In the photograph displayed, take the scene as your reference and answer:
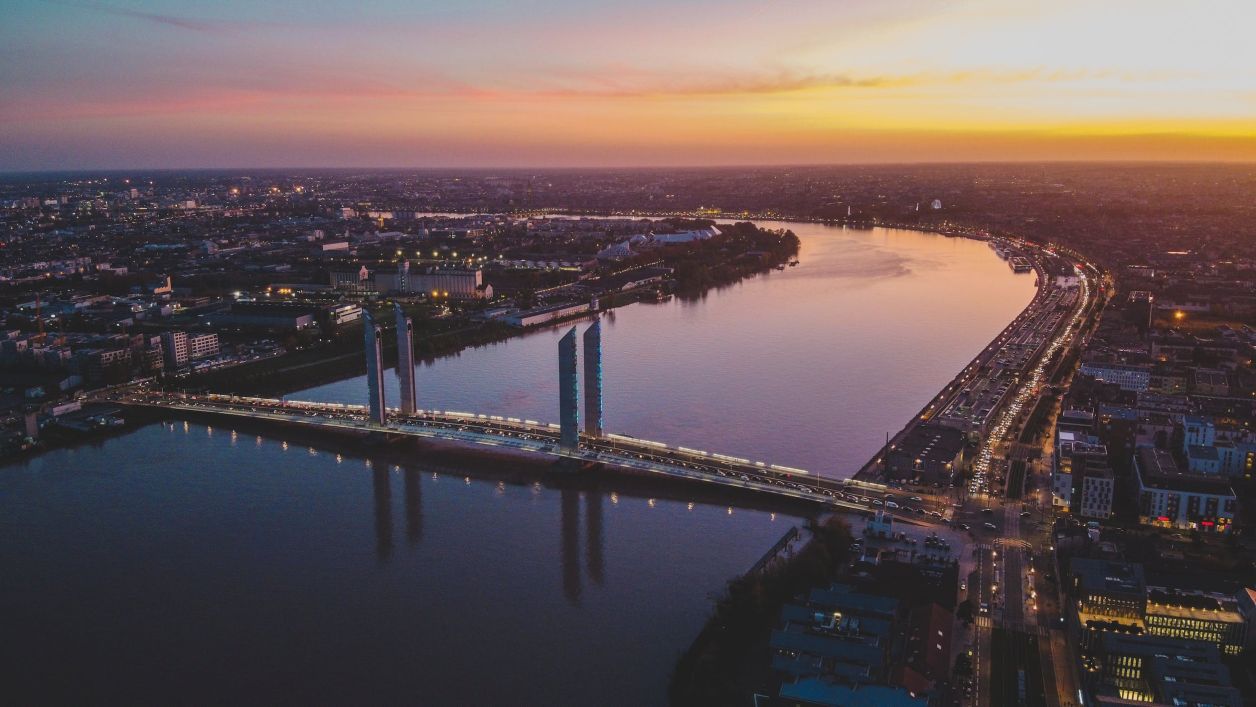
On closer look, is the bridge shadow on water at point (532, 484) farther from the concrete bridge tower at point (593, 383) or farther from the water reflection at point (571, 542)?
the concrete bridge tower at point (593, 383)

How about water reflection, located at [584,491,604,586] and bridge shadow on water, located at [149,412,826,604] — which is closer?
water reflection, located at [584,491,604,586]

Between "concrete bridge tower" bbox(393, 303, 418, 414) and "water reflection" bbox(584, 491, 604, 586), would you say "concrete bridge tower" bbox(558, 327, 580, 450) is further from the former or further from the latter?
"concrete bridge tower" bbox(393, 303, 418, 414)

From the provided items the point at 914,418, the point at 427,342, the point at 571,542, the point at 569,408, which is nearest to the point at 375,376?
the point at 569,408

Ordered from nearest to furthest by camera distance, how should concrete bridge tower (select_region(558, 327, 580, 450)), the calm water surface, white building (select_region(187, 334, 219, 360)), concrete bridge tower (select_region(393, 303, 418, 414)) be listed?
the calm water surface, concrete bridge tower (select_region(558, 327, 580, 450)), concrete bridge tower (select_region(393, 303, 418, 414)), white building (select_region(187, 334, 219, 360))

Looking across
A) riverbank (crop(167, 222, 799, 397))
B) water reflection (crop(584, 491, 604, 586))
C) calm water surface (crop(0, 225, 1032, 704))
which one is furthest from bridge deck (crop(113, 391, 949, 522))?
riverbank (crop(167, 222, 799, 397))

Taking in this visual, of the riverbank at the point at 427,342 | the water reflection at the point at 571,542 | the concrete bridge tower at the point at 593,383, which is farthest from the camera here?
the riverbank at the point at 427,342

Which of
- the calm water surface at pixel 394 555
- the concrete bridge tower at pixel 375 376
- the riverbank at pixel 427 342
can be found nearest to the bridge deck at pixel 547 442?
the concrete bridge tower at pixel 375 376
